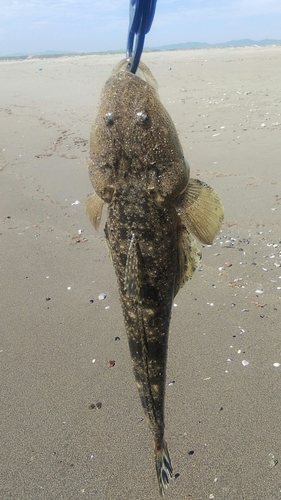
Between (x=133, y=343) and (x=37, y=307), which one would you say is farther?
(x=37, y=307)

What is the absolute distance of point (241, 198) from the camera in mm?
8250

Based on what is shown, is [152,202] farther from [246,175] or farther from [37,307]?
[246,175]

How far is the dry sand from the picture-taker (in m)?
3.93

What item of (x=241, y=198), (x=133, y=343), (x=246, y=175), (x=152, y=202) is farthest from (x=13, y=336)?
(x=246, y=175)

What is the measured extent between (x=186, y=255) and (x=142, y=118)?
789 millimetres

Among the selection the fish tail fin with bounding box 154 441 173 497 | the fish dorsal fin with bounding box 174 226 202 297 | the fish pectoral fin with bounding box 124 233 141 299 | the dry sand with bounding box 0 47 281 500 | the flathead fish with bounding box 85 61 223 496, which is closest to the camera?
the fish pectoral fin with bounding box 124 233 141 299

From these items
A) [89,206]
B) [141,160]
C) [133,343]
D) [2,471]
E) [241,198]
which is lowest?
[2,471]

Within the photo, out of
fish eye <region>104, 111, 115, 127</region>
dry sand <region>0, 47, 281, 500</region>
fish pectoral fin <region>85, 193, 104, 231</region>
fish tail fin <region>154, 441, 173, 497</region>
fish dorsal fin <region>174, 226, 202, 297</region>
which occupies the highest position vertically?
fish eye <region>104, 111, 115, 127</region>

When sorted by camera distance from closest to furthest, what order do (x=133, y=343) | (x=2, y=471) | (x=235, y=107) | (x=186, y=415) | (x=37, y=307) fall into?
(x=133, y=343) < (x=2, y=471) < (x=186, y=415) < (x=37, y=307) < (x=235, y=107)

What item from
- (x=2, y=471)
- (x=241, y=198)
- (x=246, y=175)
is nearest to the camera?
(x=2, y=471)

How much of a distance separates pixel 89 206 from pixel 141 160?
50 cm

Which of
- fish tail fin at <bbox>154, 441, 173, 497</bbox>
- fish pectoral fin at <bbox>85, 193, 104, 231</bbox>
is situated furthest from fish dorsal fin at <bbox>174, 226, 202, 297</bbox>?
fish tail fin at <bbox>154, 441, 173, 497</bbox>

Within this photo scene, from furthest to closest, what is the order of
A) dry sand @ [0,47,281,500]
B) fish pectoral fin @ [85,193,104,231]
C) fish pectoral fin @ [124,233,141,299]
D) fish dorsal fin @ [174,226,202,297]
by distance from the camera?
dry sand @ [0,47,281,500] → fish pectoral fin @ [85,193,104,231] → fish dorsal fin @ [174,226,202,297] → fish pectoral fin @ [124,233,141,299]

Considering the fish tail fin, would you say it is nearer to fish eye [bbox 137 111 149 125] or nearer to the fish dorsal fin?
the fish dorsal fin
